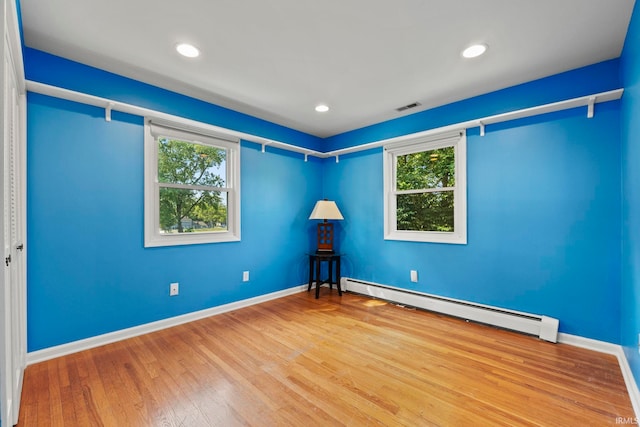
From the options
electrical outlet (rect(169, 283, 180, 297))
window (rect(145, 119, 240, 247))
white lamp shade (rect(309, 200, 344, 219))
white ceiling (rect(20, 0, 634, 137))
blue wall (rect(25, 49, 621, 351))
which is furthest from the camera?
white lamp shade (rect(309, 200, 344, 219))

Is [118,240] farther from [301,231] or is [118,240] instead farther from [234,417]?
[301,231]

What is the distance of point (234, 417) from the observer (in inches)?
64.7

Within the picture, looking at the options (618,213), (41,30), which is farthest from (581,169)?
(41,30)

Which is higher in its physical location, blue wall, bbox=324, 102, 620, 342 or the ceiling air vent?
the ceiling air vent

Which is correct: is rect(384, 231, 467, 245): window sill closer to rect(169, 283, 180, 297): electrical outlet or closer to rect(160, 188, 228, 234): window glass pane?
rect(160, 188, 228, 234): window glass pane

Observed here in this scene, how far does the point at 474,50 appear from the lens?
227cm

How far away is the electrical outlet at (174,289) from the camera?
117 inches

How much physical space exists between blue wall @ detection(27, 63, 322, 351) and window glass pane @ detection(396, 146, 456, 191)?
2.43 m

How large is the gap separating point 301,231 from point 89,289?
2618 millimetres

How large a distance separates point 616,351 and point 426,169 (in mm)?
2410

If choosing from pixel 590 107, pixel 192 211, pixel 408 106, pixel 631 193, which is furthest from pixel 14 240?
pixel 590 107

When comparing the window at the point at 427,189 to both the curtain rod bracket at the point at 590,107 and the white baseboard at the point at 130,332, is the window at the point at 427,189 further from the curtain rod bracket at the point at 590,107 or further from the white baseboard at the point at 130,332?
the white baseboard at the point at 130,332

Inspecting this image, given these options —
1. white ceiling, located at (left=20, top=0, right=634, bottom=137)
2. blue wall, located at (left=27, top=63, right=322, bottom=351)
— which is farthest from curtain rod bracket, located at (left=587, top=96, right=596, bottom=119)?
blue wall, located at (left=27, top=63, right=322, bottom=351)

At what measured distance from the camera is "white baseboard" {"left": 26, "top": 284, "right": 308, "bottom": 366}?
2240 millimetres
